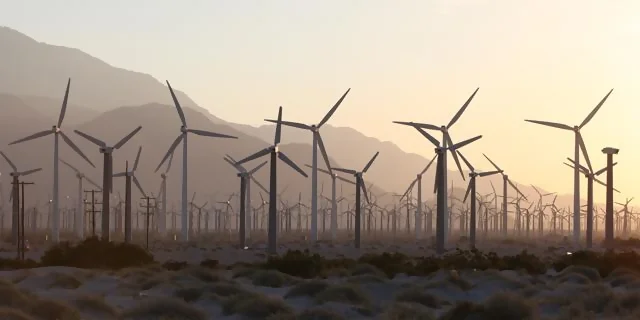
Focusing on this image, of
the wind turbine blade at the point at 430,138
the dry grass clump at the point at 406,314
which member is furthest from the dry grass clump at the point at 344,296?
the wind turbine blade at the point at 430,138

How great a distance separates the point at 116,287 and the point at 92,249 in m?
23.8

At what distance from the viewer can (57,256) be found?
6172 cm

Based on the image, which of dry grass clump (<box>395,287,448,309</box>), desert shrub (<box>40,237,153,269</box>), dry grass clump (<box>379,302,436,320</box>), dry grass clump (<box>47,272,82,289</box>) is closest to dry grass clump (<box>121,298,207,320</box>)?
dry grass clump (<box>379,302,436,320</box>)

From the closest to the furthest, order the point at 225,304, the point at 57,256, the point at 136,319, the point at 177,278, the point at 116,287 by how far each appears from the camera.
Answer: the point at 136,319, the point at 225,304, the point at 116,287, the point at 177,278, the point at 57,256

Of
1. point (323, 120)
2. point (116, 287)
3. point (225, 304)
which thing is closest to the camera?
point (225, 304)

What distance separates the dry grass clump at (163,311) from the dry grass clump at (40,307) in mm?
1712

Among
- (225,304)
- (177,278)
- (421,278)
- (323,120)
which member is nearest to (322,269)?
(421,278)

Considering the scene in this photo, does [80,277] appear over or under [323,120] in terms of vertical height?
under

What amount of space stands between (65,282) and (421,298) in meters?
15.2

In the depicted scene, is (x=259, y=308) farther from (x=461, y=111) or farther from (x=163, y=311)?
(x=461, y=111)

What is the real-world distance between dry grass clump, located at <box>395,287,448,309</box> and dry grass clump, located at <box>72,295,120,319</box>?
435 inches

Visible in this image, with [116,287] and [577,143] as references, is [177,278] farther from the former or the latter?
[577,143]

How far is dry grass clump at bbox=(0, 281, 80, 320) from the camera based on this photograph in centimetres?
2506

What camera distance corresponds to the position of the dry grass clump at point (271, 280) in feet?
142
